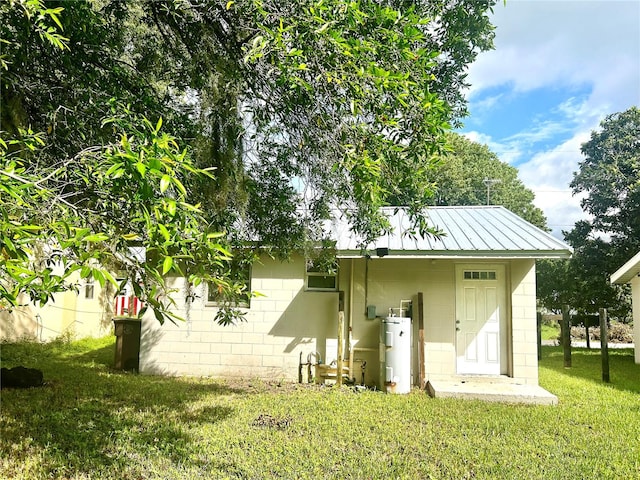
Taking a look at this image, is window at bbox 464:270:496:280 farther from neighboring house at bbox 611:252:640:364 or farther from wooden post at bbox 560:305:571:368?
neighboring house at bbox 611:252:640:364

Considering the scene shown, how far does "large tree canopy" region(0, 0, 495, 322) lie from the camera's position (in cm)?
303

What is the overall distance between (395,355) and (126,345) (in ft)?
17.6

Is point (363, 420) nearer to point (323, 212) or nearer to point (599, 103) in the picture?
point (323, 212)

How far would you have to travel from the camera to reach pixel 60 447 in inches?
183

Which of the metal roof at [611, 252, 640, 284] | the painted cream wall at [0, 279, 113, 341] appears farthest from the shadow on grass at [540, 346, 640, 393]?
the painted cream wall at [0, 279, 113, 341]

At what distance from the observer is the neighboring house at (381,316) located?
26.6 ft

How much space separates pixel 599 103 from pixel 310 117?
66.9 feet

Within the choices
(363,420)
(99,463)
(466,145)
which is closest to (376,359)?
(363,420)

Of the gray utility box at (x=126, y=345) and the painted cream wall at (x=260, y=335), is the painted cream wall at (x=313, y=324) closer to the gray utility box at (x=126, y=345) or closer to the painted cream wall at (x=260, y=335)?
the painted cream wall at (x=260, y=335)

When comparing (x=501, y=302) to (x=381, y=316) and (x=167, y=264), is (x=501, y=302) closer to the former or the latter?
(x=381, y=316)

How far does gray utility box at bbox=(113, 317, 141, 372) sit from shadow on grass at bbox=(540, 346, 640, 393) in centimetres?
893

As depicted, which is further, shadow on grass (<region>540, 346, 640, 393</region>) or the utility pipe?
shadow on grass (<region>540, 346, 640, 393</region>)

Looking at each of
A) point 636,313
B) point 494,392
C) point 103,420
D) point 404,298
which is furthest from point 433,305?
point 636,313

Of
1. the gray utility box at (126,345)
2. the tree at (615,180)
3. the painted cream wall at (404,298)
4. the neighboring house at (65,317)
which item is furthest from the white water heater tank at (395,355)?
the tree at (615,180)
